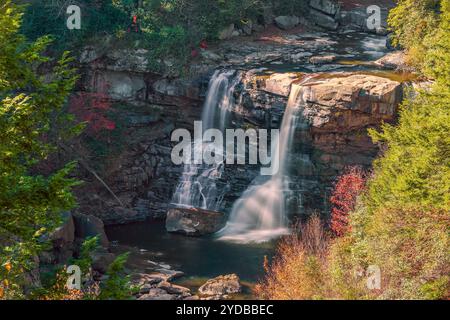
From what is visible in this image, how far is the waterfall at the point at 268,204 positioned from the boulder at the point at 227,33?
10082 millimetres

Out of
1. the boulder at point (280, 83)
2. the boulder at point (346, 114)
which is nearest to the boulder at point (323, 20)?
the boulder at point (280, 83)

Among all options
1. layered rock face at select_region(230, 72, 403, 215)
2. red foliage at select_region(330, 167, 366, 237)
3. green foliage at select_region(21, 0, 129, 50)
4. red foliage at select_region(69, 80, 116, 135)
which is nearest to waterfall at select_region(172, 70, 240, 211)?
layered rock face at select_region(230, 72, 403, 215)

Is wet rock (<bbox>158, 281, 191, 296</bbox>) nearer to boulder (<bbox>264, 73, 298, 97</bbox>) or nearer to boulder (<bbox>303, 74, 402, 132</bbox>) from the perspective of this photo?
boulder (<bbox>303, 74, 402, 132</bbox>)

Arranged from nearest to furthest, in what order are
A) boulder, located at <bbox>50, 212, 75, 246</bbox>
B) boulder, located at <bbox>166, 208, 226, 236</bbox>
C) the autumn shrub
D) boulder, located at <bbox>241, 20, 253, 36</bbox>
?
the autumn shrub < boulder, located at <bbox>50, 212, 75, 246</bbox> < boulder, located at <bbox>166, 208, 226, 236</bbox> < boulder, located at <bbox>241, 20, 253, 36</bbox>

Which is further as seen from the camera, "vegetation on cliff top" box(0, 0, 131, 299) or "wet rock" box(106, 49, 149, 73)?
"wet rock" box(106, 49, 149, 73)

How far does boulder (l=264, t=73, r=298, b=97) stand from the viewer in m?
34.1

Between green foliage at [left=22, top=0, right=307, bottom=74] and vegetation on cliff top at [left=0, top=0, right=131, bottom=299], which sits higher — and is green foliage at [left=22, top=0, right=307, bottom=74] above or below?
above

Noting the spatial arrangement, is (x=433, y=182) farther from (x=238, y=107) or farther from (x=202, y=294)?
(x=238, y=107)

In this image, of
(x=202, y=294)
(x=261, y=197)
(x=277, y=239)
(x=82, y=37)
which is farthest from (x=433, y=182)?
(x=82, y=37)

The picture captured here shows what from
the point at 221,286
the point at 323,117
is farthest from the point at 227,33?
the point at 221,286

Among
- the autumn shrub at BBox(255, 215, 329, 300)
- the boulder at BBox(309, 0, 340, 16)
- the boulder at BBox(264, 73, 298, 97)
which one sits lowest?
the autumn shrub at BBox(255, 215, 329, 300)

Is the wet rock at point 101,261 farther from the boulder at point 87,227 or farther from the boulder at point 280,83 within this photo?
the boulder at point 280,83

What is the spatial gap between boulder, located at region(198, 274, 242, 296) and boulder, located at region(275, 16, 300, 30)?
78.8 ft

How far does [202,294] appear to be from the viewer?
26453 mm
